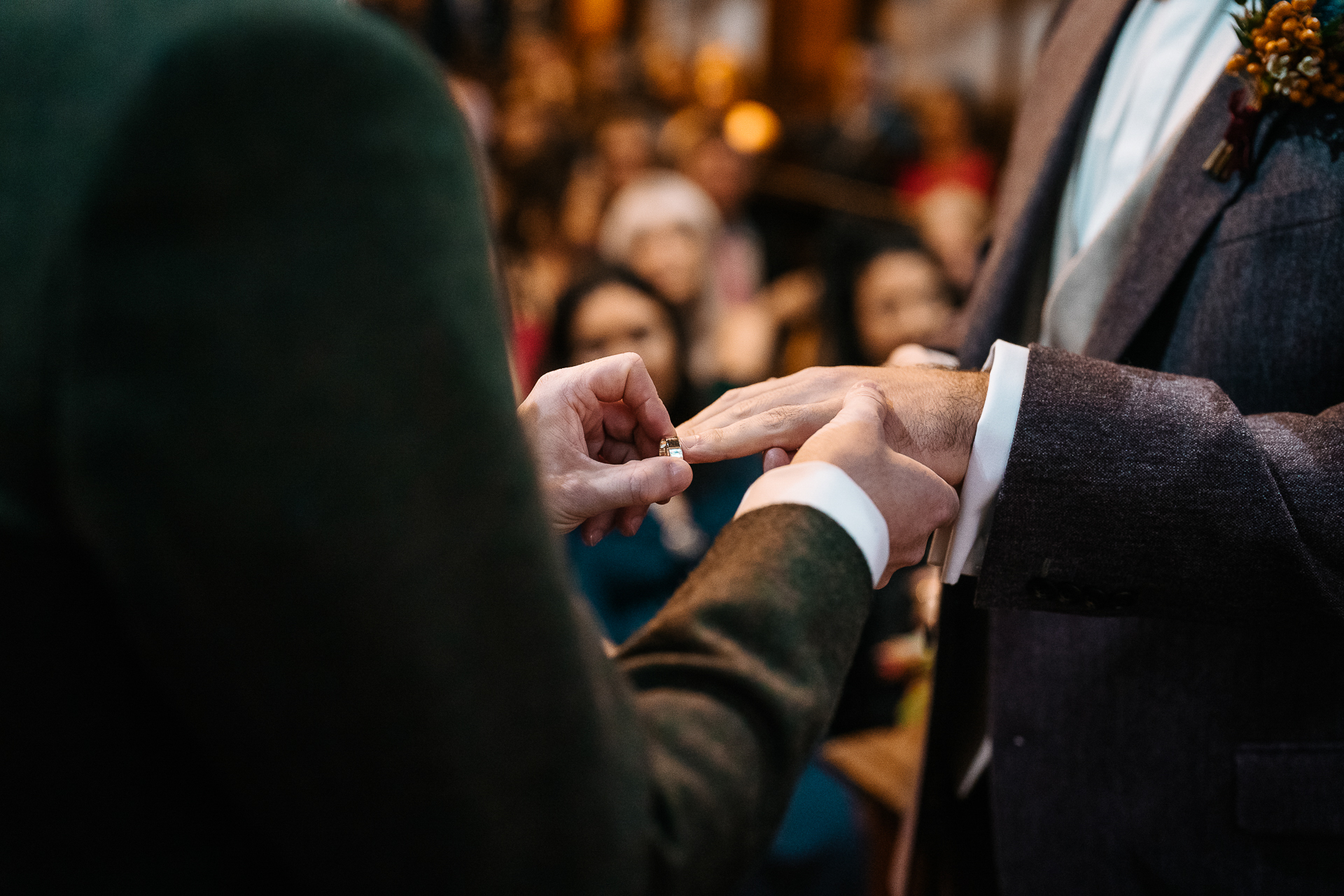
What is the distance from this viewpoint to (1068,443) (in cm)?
81

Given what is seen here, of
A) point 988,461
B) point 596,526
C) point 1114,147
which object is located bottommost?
point 596,526

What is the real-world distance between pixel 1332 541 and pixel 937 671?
1.61 feet

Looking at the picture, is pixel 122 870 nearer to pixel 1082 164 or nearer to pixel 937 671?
pixel 937 671

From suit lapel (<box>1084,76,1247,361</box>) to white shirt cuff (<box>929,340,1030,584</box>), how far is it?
214mm

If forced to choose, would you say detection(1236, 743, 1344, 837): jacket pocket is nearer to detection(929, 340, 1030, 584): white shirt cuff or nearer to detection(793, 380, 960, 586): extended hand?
detection(929, 340, 1030, 584): white shirt cuff

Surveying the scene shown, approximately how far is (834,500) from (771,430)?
21 centimetres

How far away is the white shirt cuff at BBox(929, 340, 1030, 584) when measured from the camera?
83cm

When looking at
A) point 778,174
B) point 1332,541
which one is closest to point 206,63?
point 1332,541

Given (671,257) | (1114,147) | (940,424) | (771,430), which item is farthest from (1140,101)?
(671,257)

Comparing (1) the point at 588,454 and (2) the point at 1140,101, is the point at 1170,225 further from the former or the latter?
(1) the point at 588,454

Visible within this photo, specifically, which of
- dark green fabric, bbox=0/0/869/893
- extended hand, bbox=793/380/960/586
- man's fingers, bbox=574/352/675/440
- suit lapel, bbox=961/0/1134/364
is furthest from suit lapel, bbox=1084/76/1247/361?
dark green fabric, bbox=0/0/869/893

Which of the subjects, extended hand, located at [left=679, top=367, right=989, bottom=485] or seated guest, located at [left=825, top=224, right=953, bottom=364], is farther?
seated guest, located at [left=825, top=224, right=953, bottom=364]

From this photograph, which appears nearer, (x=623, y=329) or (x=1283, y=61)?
(x=1283, y=61)

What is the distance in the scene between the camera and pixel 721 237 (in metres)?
4.85
